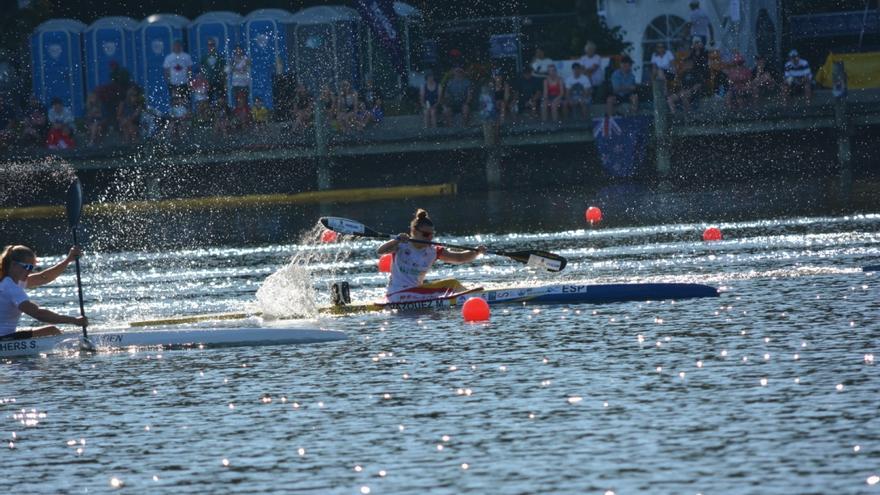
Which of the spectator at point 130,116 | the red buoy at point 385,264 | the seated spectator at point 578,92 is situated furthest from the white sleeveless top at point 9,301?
the seated spectator at point 578,92

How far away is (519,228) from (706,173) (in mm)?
9562

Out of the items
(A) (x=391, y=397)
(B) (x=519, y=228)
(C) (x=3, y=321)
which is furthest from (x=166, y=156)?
(A) (x=391, y=397)

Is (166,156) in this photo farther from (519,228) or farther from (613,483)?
(613,483)

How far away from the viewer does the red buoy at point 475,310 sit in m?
19.5

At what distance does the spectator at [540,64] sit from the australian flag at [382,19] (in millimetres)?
3118

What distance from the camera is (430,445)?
499 inches

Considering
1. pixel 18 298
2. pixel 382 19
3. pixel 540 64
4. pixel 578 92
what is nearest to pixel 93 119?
pixel 382 19

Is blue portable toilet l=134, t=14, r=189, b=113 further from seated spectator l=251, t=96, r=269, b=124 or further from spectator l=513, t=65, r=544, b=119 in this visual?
spectator l=513, t=65, r=544, b=119

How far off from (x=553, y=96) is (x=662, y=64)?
7.87 feet

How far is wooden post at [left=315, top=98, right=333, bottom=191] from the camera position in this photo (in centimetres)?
3731

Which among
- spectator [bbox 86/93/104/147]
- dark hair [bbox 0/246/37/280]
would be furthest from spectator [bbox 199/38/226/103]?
dark hair [bbox 0/246/37/280]

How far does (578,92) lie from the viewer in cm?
3669

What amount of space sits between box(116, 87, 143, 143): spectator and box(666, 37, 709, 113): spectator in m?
11.5

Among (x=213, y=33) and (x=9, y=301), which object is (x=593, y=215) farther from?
(x=9, y=301)
